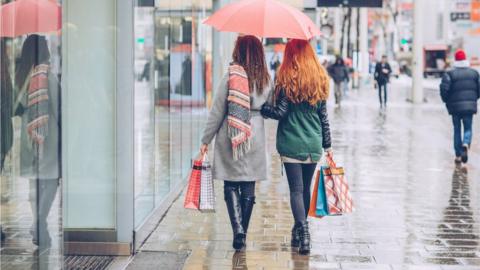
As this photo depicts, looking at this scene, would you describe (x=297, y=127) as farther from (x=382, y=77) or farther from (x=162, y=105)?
(x=382, y=77)

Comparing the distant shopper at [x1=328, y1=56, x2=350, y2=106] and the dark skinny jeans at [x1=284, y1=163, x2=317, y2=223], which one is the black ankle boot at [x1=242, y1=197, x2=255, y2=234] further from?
the distant shopper at [x1=328, y1=56, x2=350, y2=106]

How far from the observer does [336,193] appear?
23.5 ft

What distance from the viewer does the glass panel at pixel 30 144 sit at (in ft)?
13.9

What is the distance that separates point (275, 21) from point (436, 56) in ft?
233

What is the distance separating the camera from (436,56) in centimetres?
7594

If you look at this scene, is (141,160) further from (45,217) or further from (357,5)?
(357,5)

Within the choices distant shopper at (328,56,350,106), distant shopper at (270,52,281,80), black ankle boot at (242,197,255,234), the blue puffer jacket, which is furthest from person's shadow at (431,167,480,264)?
distant shopper at (270,52,281,80)

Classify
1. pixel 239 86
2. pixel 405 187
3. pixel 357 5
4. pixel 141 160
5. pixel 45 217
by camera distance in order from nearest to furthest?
pixel 45 217 < pixel 239 86 < pixel 141 160 < pixel 405 187 < pixel 357 5

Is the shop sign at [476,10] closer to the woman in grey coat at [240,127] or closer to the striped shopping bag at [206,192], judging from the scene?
the woman in grey coat at [240,127]

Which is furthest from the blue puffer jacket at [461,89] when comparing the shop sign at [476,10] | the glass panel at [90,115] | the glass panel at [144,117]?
the shop sign at [476,10]

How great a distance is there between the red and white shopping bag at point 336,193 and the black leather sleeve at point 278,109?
1.81ft

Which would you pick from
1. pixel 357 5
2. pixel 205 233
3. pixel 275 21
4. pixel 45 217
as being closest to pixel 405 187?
pixel 205 233

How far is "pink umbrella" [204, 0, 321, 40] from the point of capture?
6.95 m

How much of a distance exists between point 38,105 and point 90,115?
8.25 ft
